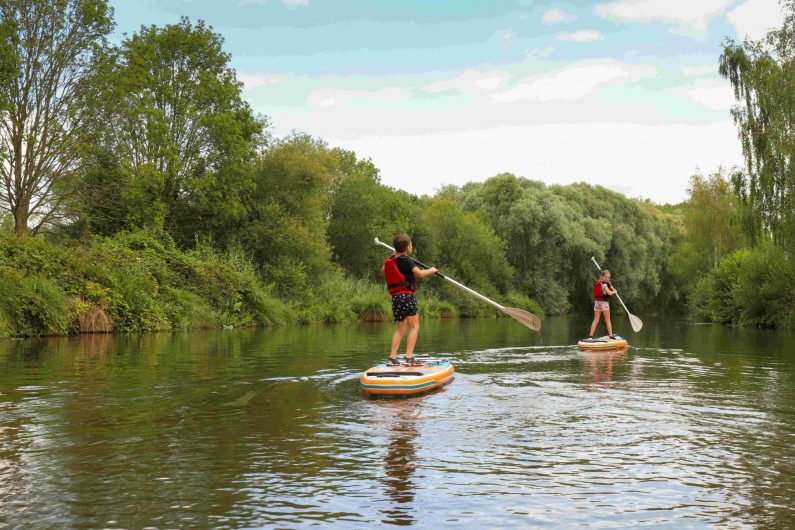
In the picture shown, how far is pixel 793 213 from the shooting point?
3262 centimetres

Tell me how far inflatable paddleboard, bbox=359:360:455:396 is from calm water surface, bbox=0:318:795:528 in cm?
23

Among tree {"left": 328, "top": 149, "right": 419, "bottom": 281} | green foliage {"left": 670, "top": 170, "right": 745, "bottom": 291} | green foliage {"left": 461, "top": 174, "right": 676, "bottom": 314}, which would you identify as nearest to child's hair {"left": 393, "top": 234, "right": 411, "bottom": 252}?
tree {"left": 328, "top": 149, "right": 419, "bottom": 281}

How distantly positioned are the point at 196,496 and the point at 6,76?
29.1 m

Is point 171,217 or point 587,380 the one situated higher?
point 171,217

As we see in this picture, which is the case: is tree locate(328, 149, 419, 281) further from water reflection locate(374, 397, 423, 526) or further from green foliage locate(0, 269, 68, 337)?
water reflection locate(374, 397, 423, 526)

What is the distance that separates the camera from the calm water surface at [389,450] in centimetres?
544

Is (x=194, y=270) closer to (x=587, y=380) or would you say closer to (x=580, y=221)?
(x=587, y=380)

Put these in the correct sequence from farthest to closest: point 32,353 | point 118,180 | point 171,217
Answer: point 171,217 → point 118,180 → point 32,353

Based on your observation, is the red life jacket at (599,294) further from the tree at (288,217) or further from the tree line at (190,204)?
the tree at (288,217)

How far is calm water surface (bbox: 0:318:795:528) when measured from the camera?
214 inches

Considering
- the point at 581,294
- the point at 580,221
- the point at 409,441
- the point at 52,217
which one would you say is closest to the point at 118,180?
the point at 52,217

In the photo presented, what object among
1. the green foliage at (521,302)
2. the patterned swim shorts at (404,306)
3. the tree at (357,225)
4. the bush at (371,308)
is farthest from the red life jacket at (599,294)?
the green foliage at (521,302)

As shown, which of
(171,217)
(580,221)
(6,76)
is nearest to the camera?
(6,76)

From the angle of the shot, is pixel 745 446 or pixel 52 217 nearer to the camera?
pixel 745 446
